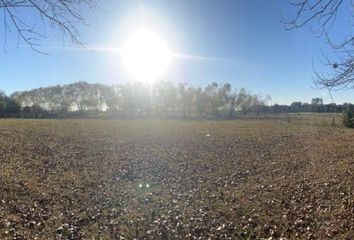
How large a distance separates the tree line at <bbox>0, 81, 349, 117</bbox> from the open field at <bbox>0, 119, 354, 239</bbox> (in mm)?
93763

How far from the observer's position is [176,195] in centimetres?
1264

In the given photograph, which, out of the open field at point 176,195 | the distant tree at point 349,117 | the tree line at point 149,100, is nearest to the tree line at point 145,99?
the tree line at point 149,100

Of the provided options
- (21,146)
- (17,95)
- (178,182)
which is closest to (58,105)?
(17,95)

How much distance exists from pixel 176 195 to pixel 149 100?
109 meters

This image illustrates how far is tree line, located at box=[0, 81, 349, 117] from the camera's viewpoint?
116500 millimetres

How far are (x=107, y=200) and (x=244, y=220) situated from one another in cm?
463

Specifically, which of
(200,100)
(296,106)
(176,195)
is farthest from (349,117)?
(296,106)

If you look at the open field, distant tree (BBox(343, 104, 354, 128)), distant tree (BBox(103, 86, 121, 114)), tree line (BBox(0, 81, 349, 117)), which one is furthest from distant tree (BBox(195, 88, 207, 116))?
the open field

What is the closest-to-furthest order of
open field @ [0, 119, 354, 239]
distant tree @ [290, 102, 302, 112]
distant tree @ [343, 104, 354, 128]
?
open field @ [0, 119, 354, 239], distant tree @ [343, 104, 354, 128], distant tree @ [290, 102, 302, 112]

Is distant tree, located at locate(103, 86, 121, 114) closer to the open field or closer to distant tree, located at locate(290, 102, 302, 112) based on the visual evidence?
distant tree, located at locate(290, 102, 302, 112)

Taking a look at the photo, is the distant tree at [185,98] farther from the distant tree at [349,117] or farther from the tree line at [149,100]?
the distant tree at [349,117]

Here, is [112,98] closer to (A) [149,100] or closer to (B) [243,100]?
(A) [149,100]

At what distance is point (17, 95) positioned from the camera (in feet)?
409

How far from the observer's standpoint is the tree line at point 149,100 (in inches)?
4587
